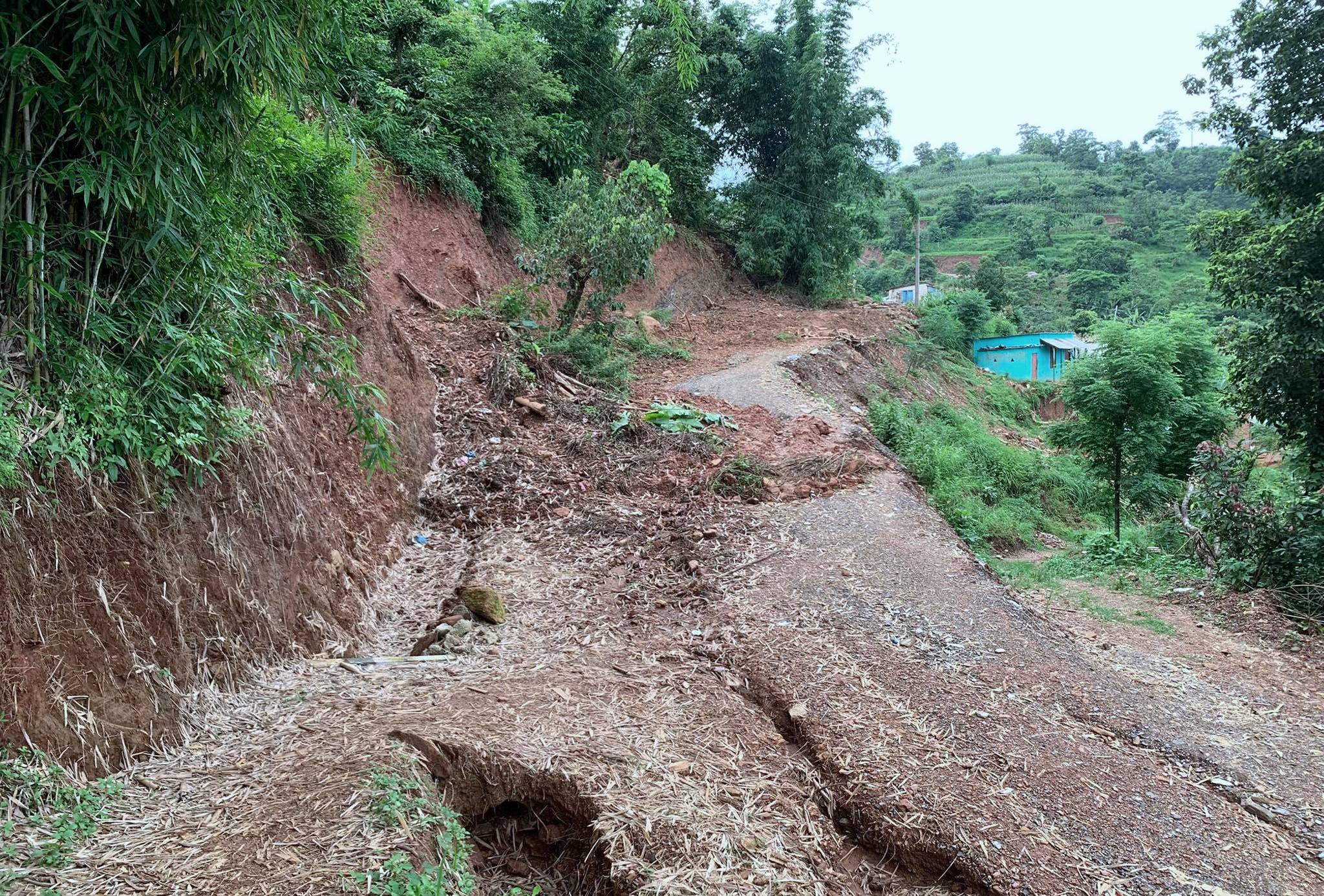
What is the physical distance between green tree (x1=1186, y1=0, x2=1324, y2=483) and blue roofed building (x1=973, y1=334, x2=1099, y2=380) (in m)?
19.0

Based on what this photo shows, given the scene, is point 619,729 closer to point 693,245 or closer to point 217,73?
point 217,73

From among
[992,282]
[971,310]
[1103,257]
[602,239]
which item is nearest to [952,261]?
[1103,257]

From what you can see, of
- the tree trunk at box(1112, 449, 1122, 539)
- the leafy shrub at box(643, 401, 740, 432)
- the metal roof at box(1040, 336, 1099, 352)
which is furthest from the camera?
the metal roof at box(1040, 336, 1099, 352)

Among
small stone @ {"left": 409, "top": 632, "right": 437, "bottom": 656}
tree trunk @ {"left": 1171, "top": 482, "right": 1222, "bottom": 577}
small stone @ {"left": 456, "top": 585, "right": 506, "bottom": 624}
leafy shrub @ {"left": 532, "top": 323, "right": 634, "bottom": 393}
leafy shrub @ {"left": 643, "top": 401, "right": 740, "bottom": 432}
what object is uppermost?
leafy shrub @ {"left": 532, "top": 323, "right": 634, "bottom": 393}

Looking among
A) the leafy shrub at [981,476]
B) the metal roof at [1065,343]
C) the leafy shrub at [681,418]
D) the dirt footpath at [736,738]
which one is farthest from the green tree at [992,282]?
the dirt footpath at [736,738]

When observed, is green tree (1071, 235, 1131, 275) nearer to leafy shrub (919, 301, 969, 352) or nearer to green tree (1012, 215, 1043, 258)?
green tree (1012, 215, 1043, 258)

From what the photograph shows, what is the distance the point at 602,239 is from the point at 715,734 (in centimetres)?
638

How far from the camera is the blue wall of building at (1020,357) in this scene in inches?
1045

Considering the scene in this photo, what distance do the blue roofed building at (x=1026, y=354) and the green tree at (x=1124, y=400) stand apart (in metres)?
15.5

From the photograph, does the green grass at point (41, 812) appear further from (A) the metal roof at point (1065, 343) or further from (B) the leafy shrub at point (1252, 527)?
(A) the metal roof at point (1065, 343)

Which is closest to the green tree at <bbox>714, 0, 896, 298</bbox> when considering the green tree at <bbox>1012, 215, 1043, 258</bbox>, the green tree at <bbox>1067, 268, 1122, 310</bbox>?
the green tree at <bbox>1067, 268, 1122, 310</bbox>

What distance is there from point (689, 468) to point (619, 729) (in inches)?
146

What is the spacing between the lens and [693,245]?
18.2 meters

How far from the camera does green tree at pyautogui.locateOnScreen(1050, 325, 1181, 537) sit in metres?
10.5
